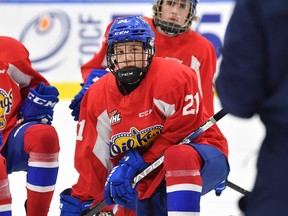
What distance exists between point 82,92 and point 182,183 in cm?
82

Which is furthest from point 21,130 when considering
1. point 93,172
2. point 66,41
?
point 66,41

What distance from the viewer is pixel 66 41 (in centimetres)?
512

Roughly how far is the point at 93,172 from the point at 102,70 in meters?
0.66

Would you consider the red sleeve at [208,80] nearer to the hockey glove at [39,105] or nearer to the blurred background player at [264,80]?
the hockey glove at [39,105]

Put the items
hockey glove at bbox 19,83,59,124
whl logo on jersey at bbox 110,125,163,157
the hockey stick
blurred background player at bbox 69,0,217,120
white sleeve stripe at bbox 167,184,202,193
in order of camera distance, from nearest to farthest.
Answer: white sleeve stripe at bbox 167,184,202,193
the hockey stick
whl logo on jersey at bbox 110,125,163,157
hockey glove at bbox 19,83,59,124
blurred background player at bbox 69,0,217,120

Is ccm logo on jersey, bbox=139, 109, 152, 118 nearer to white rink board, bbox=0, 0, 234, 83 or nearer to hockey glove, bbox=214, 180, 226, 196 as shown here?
hockey glove, bbox=214, 180, 226, 196

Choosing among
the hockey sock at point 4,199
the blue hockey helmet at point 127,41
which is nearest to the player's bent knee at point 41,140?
the hockey sock at point 4,199

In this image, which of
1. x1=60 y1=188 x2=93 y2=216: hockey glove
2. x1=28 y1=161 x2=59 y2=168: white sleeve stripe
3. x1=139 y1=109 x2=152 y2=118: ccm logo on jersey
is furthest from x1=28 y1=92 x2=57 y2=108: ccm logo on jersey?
x1=139 y1=109 x2=152 y2=118: ccm logo on jersey

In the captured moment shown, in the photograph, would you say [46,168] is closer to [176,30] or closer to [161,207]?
[161,207]

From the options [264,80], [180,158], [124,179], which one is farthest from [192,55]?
A: [264,80]

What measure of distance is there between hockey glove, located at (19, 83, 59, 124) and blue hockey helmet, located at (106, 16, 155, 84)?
0.45 metres

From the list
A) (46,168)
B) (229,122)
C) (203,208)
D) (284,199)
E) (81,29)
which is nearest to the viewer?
(284,199)

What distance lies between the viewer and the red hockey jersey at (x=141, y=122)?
2.45 m

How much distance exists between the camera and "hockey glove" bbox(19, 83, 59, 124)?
2.88m
